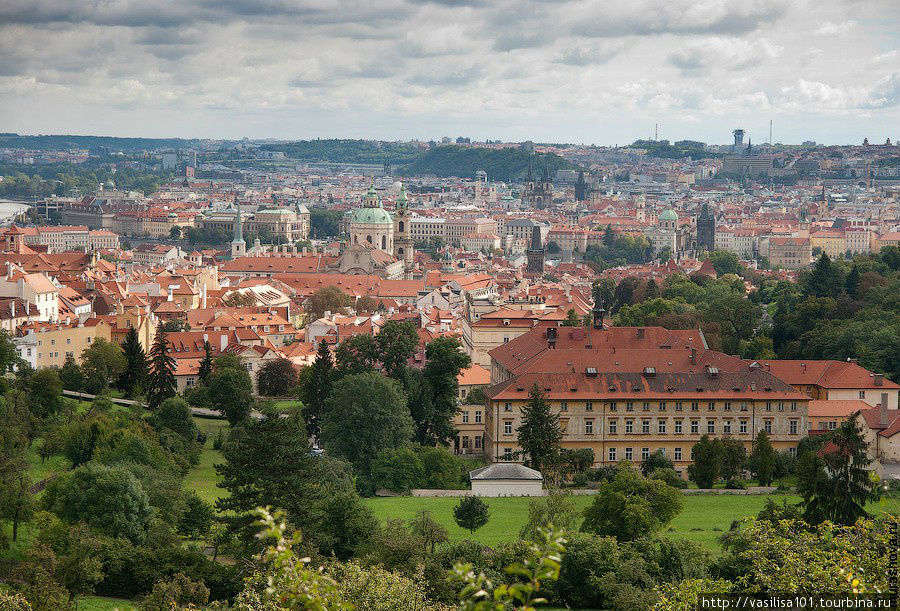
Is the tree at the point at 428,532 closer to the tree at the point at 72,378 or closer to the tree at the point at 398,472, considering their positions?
the tree at the point at 398,472

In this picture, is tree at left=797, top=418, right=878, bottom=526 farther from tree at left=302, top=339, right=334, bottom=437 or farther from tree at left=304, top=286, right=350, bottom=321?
tree at left=304, top=286, right=350, bottom=321

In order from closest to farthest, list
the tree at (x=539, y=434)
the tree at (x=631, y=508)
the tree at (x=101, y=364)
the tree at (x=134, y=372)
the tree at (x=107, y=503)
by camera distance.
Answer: the tree at (x=107, y=503), the tree at (x=631, y=508), the tree at (x=539, y=434), the tree at (x=134, y=372), the tree at (x=101, y=364)

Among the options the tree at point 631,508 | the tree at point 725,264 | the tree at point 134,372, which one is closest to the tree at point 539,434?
the tree at point 631,508

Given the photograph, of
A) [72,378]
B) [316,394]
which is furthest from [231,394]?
[72,378]

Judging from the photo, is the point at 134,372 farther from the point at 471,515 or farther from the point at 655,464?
the point at 471,515

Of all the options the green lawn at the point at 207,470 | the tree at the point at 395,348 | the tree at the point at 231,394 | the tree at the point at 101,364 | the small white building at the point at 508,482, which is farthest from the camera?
the tree at the point at 101,364

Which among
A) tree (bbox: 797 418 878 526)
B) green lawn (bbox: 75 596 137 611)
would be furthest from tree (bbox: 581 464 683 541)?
green lawn (bbox: 75 596 137 611)

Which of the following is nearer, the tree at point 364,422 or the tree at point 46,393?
the tree at point 364,422
